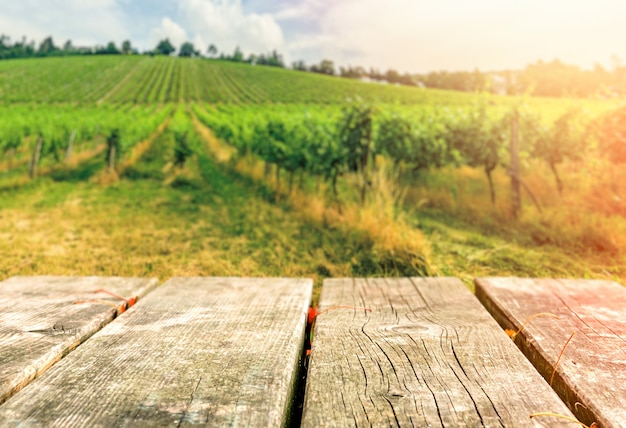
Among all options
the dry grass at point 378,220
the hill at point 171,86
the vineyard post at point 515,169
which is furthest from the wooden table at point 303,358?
the hill at point 171,86

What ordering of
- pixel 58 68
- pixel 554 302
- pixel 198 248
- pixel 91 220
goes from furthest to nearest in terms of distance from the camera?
pixel 58 68, pixel 91 220, pixel 198 248, pixel 554 302

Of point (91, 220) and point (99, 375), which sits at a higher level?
point (99, 375)

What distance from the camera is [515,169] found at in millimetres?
8266

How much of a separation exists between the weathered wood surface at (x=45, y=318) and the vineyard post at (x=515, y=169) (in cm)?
741

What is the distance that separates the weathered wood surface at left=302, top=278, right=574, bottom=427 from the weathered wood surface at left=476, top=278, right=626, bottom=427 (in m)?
0.09

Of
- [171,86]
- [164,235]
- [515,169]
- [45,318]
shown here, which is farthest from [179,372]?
[171,86]

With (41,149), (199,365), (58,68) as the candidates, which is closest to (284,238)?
(199,365)

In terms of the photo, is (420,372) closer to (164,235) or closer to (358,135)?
(164,235)

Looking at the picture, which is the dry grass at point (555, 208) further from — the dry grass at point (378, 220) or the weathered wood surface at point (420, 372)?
the weathered wood surface at point (420, 372)

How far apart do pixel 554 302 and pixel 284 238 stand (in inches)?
202

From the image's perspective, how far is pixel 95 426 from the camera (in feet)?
2.57

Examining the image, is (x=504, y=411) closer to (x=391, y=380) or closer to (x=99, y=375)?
(x=391, y=380)

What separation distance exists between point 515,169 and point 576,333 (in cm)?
762

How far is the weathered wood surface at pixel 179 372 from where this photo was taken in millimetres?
811
